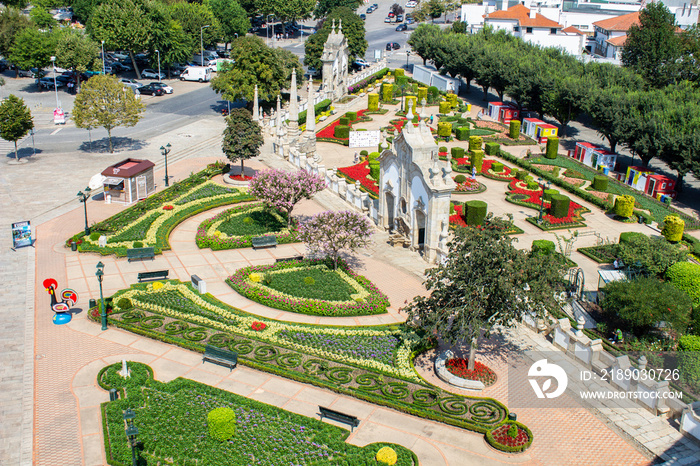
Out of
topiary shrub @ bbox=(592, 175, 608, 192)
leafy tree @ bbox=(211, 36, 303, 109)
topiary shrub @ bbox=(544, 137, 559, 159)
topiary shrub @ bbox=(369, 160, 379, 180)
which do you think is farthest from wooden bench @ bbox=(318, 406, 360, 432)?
leafy tree @ bbox=(211, 36, 303, 109)

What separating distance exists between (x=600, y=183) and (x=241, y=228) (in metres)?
31.5

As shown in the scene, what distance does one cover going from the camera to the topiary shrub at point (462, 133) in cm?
7138

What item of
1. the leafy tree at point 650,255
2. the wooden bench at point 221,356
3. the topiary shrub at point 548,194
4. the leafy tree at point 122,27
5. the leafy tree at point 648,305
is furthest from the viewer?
the leafy tree at point 122,27

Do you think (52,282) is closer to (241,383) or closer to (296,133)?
(241,383)

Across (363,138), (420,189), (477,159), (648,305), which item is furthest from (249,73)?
(648,305)

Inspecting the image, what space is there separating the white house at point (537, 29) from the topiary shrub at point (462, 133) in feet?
121

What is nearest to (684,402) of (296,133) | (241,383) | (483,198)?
(241,383)

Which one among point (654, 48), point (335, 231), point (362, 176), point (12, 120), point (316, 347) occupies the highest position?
point (654, 48)

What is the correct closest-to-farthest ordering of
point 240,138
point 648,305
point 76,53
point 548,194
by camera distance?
point 648,305
point 548,194
point 240,138
point 76,53

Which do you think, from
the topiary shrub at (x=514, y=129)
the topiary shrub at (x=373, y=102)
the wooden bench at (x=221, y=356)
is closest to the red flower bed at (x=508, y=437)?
the wooden bench at (x=221, y=356)

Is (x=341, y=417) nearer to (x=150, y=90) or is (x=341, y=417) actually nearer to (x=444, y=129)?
(x=444, y=129)

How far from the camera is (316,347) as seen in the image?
104 feet

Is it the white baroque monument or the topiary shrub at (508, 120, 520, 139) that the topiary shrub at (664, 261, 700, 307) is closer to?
the white baroque monument

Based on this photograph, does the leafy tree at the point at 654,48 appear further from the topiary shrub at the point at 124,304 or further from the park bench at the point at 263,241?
the topiary shrub at the point at 124,304
